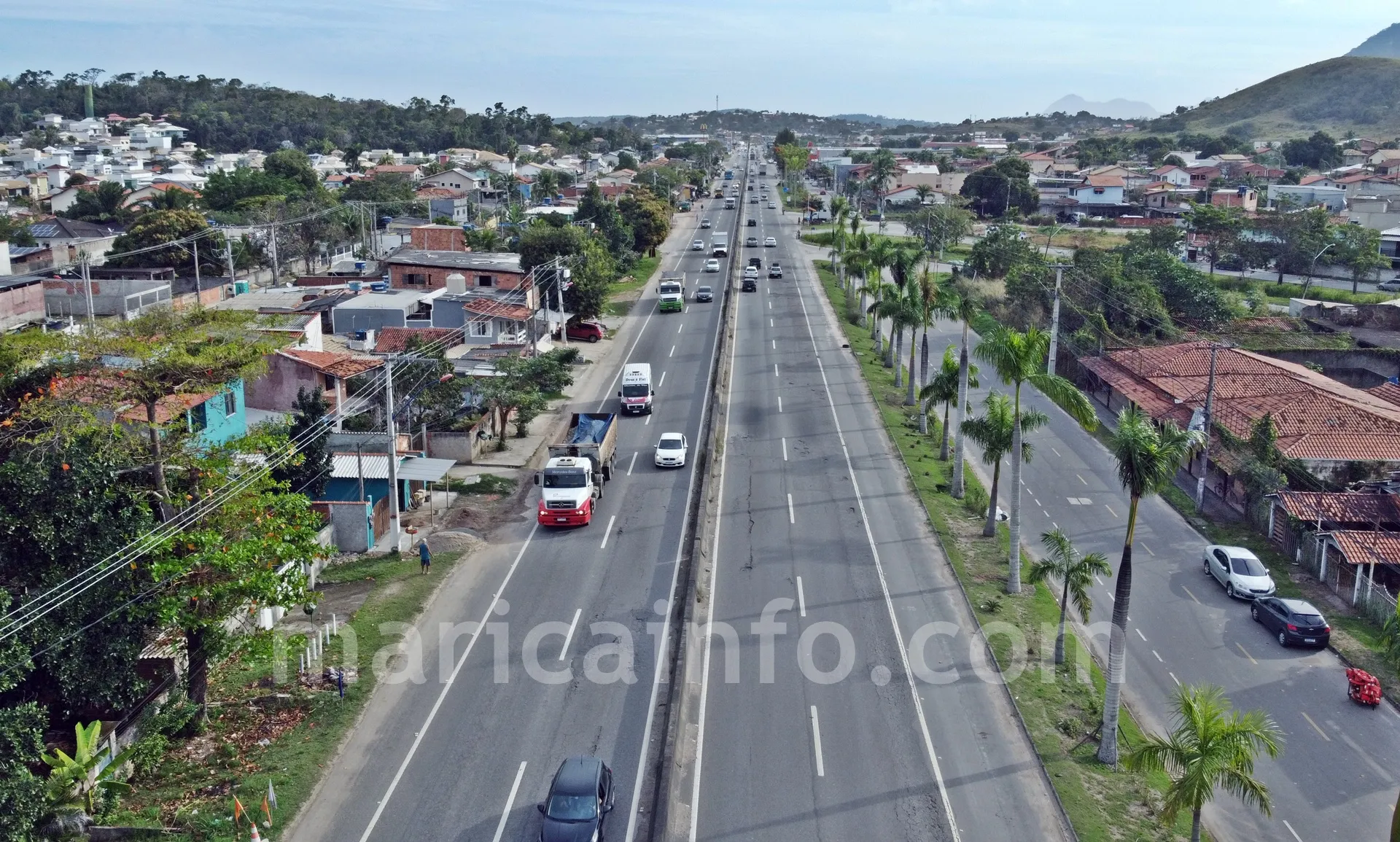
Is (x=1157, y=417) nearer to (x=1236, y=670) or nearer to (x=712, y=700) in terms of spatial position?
(x=1236, y=670)

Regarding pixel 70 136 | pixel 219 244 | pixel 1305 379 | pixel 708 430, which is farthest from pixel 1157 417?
pixel 70 136

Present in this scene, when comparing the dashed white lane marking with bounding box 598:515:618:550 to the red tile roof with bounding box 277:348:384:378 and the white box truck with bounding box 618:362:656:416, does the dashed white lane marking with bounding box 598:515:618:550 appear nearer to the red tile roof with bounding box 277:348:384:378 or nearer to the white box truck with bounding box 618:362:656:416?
the white box truck with bounding box 618:362:656:416

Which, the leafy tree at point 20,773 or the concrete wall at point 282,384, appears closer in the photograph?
the leafy tree at point 20,773

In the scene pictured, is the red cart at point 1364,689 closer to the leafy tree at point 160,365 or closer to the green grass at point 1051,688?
the green grass at point 1051,688

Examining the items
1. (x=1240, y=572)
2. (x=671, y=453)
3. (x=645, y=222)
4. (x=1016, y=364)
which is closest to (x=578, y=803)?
(x=1016, y=364)

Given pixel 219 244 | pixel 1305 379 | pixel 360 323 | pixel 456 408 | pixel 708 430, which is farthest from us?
pixel 219 244

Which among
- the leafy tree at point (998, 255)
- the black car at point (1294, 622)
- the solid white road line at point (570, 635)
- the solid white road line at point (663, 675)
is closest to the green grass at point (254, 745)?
the solid white road line at point (570, 635)
